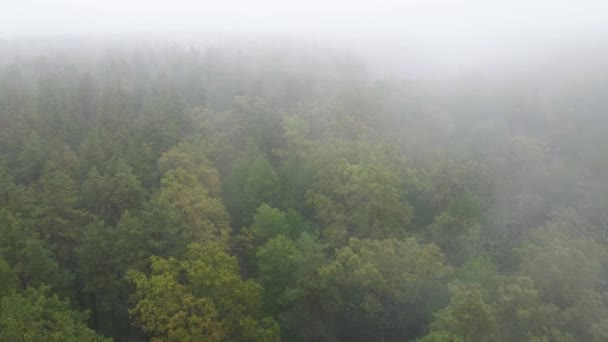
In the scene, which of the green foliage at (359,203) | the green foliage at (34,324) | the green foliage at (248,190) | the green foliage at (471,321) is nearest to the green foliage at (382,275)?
the green foliage at (359,203)

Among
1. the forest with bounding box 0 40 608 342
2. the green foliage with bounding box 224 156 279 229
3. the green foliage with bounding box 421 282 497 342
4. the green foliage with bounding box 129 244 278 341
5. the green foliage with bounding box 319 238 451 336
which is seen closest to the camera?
the green foliage with bounding box 421 282 497 342

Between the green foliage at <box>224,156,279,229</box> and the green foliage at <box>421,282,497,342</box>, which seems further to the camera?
the green foliage at <box>224,156,279,229</box>

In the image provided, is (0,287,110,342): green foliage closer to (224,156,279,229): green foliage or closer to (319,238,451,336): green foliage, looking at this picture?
(319,238,451,336): green foliage

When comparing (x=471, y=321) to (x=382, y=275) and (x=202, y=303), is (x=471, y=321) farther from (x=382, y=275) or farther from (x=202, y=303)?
(x=202, y=303)

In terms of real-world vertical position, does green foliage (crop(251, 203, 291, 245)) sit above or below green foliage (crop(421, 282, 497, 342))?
below

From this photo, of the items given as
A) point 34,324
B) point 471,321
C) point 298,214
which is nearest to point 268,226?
point 298,214

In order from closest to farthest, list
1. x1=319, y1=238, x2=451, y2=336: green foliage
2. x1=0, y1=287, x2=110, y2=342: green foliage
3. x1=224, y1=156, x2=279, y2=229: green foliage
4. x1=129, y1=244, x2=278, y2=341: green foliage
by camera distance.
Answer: x1=0, y1=287, x2=110, y2=342: green foliage, x1=129, y1=244, x2=278, y2=341: green foliage, x1=319, y1=238, x2=451, y2=336: green foliage, x1=224, y1=156, x2=279, y2=229: green foliage


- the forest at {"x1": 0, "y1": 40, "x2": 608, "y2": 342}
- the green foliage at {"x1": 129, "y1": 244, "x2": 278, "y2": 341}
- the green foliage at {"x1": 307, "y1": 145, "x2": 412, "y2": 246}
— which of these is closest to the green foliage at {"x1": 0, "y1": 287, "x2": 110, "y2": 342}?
the forest at {"x1": 0, "y1": 40, "x2": 608, "y2": 342}

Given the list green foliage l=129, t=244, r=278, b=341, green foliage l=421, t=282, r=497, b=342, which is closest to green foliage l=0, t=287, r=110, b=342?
green foliage l=129, t=244, r=278, b=341
